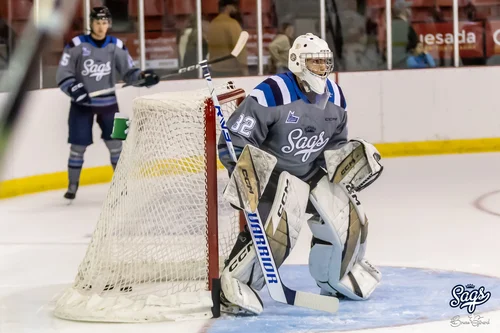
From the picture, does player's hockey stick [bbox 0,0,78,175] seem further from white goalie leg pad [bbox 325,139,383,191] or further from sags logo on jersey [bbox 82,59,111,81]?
sags logo on jersey [bbox 82,59,111,81]

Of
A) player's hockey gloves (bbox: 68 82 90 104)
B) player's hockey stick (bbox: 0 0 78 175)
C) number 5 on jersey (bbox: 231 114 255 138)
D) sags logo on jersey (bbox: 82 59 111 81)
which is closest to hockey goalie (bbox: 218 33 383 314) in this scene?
number 5 on jersey (bbox: 231 114 255 138)

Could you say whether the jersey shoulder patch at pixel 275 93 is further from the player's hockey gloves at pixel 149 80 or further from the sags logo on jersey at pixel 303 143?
the player's hockey gloves at pixel 149 80

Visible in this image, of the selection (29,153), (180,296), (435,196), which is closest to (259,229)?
(180,296)

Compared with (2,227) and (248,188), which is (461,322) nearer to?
(248,188)

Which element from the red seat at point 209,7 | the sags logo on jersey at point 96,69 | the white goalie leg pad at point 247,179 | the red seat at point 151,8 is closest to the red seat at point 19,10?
the sags logo on jersey at point 96,69

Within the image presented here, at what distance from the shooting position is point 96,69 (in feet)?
18.5

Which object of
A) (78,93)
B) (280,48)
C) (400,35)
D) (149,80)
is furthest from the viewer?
(400,35)

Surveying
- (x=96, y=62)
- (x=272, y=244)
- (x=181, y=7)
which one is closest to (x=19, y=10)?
(x=96, y=62)

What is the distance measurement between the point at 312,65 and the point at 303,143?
228 mm

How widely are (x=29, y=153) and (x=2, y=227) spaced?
1.21m

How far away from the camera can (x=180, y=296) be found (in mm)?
2707

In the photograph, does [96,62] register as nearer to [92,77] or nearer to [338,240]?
[92,77]

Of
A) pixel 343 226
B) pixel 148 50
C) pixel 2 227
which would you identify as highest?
pixel 148 50

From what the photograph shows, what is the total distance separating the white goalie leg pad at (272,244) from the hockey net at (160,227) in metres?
0.07
